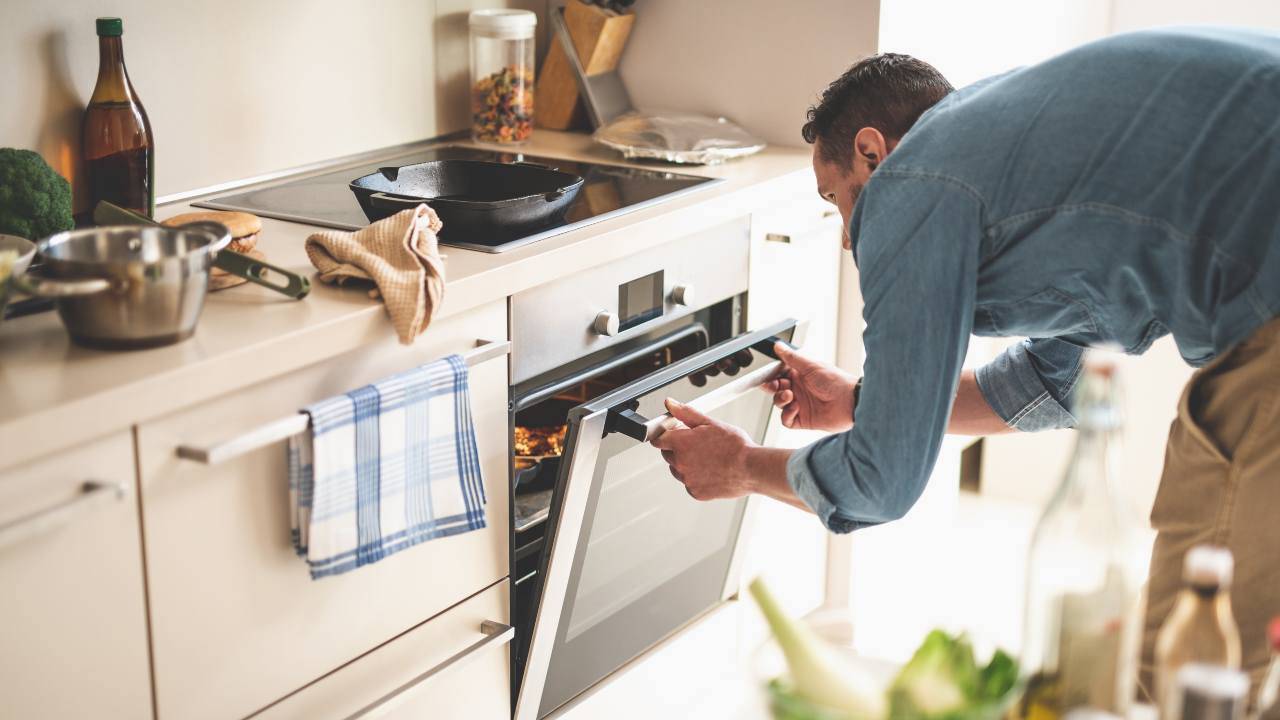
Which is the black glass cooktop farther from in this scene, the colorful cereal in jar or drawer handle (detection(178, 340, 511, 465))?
drawer handle (detection(178, 340, 511, 465))

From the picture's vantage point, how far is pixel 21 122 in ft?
5.21

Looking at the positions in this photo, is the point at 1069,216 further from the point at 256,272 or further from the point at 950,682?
the point at 256,272

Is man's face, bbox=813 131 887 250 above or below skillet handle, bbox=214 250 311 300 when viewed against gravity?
above

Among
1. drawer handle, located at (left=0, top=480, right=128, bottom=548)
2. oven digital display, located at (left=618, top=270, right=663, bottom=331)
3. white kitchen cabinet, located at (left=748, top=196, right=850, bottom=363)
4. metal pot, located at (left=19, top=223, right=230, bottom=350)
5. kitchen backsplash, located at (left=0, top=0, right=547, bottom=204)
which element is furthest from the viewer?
white kitchen cabinet, located at (left=748, top=196, right=850, bottom=363)

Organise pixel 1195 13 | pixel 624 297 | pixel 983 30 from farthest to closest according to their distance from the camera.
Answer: pixel 1195 13 < pixel 983 30 < pixel 624 297

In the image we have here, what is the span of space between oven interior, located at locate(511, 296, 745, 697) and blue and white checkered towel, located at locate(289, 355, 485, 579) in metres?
0.16

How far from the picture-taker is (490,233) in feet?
5.11

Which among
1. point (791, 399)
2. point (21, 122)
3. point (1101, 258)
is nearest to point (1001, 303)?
point (1101, 258)

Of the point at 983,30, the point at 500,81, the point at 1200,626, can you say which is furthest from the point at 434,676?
the point at 983,30

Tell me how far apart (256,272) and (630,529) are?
2.32 ft

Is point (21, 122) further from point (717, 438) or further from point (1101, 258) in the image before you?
point (1101, 258)

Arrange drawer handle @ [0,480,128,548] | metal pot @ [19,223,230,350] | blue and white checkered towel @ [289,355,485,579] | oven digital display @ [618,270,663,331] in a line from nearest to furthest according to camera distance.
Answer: drawer handle @ [0,480,128,548], metal pot @ [19,223,230,350], blue and white checkered towel @ [289,355,485,579], oven digital display @ [618,270,663,331]

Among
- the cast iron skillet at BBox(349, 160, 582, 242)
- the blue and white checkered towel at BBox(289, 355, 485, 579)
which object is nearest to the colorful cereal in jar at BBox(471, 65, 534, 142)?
the cast iron skillet at BBox(349, 160, 582, 242)

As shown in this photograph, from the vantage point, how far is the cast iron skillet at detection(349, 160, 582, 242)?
1.54 m
